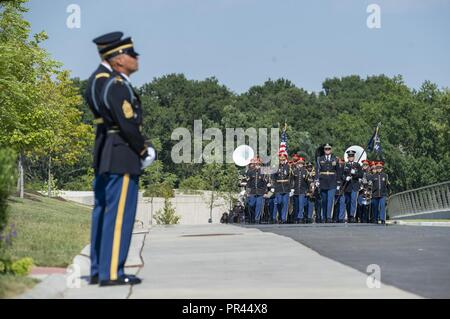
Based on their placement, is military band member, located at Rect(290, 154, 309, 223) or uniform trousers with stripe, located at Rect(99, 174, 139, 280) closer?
uniform trousers with stripe, located at Rect(99, 174, 139, 280)

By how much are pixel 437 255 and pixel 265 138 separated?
238 feet

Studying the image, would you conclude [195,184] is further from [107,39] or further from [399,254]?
[107,39]

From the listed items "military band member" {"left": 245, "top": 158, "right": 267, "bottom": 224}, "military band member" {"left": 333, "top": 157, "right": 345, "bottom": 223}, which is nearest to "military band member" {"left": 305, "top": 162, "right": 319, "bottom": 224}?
"military band member" {"left": 333, "top": 157, "right": 345, "bottom": 223}

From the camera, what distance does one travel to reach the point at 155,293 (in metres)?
8.26

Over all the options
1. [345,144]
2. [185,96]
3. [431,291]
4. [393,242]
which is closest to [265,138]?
[345,144]

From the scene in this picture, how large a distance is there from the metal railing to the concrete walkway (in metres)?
29.5

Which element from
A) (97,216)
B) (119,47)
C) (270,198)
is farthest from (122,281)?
(270,198)

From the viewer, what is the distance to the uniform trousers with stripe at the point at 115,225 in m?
8.77

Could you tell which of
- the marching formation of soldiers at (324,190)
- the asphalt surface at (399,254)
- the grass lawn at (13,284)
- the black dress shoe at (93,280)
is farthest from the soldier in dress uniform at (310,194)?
the grass lawn at (13,284)

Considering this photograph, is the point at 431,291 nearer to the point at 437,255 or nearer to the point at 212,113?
the point at 437,255

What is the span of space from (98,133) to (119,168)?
0.45 meters

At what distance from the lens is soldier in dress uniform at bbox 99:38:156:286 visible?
8.74 meters

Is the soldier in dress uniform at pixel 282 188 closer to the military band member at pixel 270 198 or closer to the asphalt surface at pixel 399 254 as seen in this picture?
the military band member at pixel 270 198

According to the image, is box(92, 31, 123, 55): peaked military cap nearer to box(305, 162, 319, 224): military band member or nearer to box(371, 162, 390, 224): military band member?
box(371, 162, 390, 224): military band member
